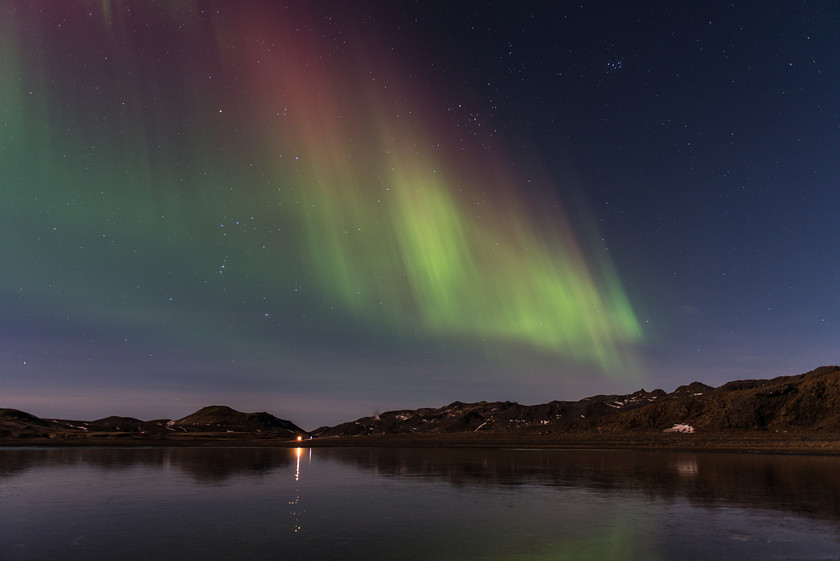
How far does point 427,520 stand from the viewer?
73.8 ft

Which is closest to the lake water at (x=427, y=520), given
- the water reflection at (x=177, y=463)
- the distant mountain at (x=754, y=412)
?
the water reflection at (x=177, y=463)

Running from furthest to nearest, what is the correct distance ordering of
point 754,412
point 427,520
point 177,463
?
point 754,412 < point 177,463 < point 427,520

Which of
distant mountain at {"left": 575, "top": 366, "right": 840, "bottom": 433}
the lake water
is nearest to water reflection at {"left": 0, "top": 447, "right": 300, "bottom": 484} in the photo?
the lake water

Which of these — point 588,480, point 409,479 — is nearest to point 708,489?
point 588,480

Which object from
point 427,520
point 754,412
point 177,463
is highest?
point 754,412

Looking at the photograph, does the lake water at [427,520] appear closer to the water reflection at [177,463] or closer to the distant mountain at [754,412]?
the water reflection at [177,463]

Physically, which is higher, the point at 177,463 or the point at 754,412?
the point at 754,412

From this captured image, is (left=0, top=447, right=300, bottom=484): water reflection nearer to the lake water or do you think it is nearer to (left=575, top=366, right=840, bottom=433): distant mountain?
the lake water

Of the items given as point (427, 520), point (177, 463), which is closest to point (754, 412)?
point (177, 463)

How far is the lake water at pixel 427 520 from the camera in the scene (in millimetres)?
16812

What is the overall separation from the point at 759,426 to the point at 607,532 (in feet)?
482

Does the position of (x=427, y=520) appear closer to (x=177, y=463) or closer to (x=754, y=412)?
(x=177, y=463)

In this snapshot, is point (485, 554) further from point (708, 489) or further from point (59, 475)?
point (59, 475)

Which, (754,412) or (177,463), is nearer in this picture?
(177,463)
